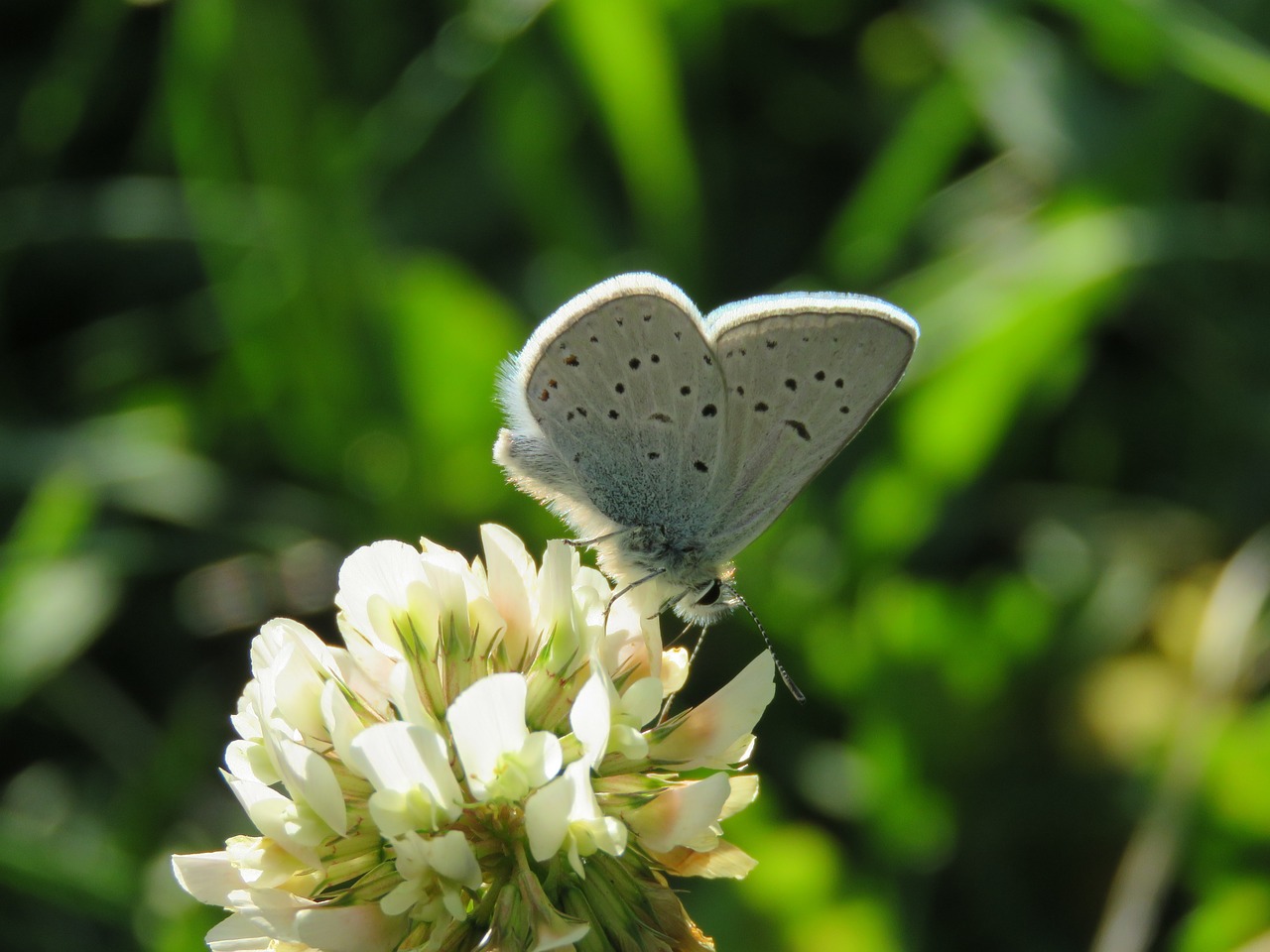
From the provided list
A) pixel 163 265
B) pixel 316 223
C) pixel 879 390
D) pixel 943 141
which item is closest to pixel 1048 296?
pixel 943 141

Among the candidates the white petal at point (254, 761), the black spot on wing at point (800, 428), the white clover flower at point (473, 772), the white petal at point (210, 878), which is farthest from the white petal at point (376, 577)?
the black spot on wing at point (800, 428)

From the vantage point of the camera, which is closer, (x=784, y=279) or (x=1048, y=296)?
(x=1048, y=296)

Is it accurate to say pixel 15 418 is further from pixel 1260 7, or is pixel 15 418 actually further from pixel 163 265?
pixel 1260 7

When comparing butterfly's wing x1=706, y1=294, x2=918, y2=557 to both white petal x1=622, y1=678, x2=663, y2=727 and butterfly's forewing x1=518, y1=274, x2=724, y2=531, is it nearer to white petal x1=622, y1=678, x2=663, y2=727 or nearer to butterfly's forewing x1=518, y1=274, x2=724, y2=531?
butterfly's forewing x1=518, y1=274, x2=724, y2=531

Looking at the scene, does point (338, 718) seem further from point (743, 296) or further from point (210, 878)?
point (743, 296)

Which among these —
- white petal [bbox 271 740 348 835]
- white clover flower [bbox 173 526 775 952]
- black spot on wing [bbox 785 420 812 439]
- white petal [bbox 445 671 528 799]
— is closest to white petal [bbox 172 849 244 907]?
white clover flower [bbox 173 526 775 952]

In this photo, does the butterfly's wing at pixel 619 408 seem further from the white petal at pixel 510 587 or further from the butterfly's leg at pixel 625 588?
the white petal at pixel 510 587
